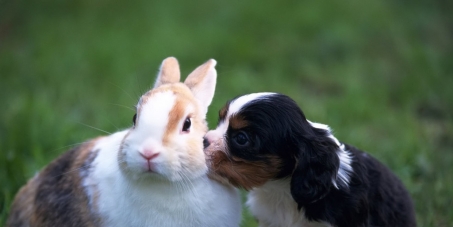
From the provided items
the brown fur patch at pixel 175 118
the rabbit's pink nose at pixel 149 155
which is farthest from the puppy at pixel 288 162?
the rabbit's pink nose at pixel 149 155

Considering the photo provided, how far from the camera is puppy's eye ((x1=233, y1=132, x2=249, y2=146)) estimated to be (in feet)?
13.0

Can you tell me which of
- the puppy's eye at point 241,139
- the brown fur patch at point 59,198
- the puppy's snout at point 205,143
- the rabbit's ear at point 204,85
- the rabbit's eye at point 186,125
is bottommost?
the brown fur patch at point 59,198

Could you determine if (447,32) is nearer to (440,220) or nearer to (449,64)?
(449,64)

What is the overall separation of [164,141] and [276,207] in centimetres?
104

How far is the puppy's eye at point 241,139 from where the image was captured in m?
3.97

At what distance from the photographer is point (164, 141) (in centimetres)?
367

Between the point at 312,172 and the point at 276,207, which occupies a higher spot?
the point at 312,172

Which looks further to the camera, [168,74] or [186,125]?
[168,74]

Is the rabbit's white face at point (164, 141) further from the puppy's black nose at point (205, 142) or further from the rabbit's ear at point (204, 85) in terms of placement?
the rabbit's ear at point (204, 85)

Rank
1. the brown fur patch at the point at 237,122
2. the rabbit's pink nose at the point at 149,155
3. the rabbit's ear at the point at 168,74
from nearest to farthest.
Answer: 1. the rabbit's pink nose at the point at 149,155
2. the brown fur patch at the point at 237,122
3. the rabbit's ear at the point at 168,74

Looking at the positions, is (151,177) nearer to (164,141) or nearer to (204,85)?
(164,141)

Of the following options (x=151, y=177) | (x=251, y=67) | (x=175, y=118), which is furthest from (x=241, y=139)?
(x=251, y=67)

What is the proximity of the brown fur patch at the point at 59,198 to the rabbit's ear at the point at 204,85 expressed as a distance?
81 cm

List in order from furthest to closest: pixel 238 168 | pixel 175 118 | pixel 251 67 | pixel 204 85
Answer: pixel 251 67, pixel 204 85, pixel 238 168, pixel 175 118
